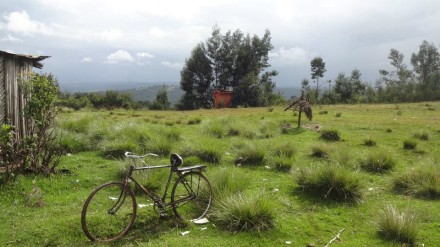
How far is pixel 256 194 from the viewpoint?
735 centimetres

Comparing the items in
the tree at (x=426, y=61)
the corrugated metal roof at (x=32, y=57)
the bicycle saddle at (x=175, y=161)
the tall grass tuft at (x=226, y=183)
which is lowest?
the tall grass tuft at (x=226, y=183)

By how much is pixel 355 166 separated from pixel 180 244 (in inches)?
249

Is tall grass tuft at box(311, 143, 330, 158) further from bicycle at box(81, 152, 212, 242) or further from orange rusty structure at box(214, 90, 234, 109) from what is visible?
orange rusty structure at box(214, 90, 234, 109)

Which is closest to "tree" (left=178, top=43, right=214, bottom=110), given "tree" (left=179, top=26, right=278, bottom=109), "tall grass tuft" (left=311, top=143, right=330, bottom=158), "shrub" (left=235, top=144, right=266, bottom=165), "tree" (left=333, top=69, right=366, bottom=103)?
"tree" (left=179, top=26, right=278, bottom=109)

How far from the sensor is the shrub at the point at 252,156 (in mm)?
11281

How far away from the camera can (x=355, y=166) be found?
10719mm

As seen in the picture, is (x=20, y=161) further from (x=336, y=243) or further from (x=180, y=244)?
(x=336, y=243)

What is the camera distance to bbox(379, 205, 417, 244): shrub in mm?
6355

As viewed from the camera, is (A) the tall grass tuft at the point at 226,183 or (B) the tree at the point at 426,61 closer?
(A) the tall grass tuft at the point at 226,183

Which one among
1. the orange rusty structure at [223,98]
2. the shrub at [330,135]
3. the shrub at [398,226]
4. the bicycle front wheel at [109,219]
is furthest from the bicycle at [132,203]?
the orange rusty structure at [223,98]

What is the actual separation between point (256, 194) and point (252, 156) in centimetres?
397

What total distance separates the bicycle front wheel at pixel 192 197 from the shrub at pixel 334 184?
2.44m

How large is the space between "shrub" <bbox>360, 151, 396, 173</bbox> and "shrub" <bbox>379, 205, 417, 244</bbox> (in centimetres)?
402

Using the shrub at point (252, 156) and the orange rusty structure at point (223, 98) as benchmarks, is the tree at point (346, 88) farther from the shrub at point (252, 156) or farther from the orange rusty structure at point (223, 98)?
the shrub at point (252, 156)
